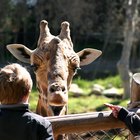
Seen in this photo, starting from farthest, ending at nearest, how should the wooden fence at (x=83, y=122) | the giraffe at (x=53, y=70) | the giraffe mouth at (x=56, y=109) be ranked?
the giraffe mouth at (x=56, y=109) → the giraffe at (x=53, y=70) → the wooden fence at (x=83, y=122)

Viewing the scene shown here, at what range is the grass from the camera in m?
12.9

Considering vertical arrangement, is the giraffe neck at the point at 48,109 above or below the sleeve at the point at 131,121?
below

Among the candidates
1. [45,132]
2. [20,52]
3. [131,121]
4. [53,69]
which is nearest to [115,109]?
[131,121]

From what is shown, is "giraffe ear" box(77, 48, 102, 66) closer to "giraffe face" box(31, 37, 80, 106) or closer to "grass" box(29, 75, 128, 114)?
"giraffe face" box(31, 37, 80, 106)

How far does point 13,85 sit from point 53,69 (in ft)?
6.00

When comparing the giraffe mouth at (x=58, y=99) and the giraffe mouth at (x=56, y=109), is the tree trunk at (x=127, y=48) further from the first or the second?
the giraffe mouth at (x=58, y=99)

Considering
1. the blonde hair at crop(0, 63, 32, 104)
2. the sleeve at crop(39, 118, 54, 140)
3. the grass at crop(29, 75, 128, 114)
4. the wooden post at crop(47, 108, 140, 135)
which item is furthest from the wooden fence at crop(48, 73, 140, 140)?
the grass at crop(29, 75, 128, 114)

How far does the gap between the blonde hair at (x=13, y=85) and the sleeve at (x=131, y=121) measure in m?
0.72

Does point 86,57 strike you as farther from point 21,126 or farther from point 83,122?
point 21,126

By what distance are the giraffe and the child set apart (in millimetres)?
A: 1393

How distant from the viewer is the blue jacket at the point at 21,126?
2.80 metres

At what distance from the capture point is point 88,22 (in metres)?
19.5

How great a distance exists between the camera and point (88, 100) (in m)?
14.3

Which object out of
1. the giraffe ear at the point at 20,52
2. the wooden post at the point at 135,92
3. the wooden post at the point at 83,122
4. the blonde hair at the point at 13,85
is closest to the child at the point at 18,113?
the blonde hair at the point at 13,85
